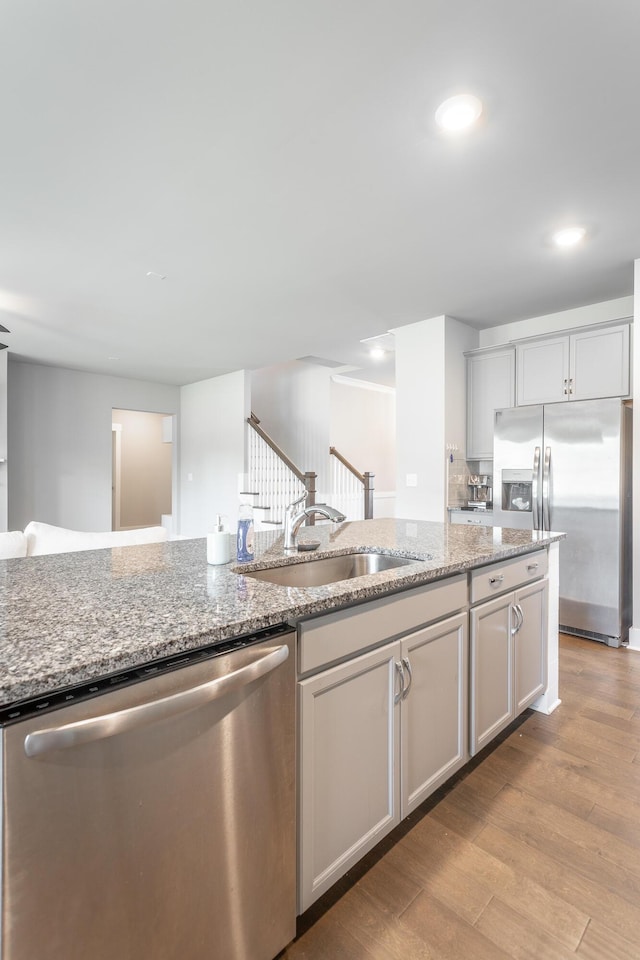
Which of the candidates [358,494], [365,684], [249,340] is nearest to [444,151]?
[365,684]

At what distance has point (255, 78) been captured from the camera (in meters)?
1.76

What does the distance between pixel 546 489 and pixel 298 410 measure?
203 inches

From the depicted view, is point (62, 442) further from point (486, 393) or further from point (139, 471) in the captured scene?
point (486, 393)

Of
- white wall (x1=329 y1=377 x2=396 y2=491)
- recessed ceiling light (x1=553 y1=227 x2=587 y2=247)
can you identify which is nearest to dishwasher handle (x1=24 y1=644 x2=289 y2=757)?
recessed ceiling light (x1=553 y1=227 x2=587 y2=247)

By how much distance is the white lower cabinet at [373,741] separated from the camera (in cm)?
122

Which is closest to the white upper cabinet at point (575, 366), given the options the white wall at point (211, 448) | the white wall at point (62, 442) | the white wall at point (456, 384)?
the white wall at point (456, 384)

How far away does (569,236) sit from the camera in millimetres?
2922

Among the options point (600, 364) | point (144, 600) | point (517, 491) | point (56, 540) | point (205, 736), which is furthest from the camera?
point (517, 491)

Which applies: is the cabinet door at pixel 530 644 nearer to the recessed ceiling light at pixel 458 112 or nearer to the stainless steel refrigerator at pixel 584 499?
the stainless steel refrigerator at pixel 584 499

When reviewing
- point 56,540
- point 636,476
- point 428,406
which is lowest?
point 56,540

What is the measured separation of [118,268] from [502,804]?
3825mm

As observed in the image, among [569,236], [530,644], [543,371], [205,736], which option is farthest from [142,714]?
[543,371]

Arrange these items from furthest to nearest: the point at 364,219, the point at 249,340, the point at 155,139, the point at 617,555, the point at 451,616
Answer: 1. the point at 249,340
2. the point at 617,555
3. the point at 364,219
4. the point at 155,139
5. the point at 451,616

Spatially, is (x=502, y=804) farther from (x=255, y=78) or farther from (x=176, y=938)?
(x=255, y=78)
